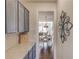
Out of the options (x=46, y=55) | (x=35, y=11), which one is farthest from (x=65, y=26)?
(x=46, y=55)

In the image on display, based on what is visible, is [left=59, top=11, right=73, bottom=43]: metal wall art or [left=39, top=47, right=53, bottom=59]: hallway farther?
[left=39, top=47, right=53, bottom=59]: hallway

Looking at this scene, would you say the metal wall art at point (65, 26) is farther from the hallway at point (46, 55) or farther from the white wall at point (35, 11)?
the hallway at point (46, 55)

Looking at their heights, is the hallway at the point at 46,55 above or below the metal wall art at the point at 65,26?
below

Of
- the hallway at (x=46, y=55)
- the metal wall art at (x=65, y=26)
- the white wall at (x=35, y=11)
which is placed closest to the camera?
the metal wall art at (x=65, y=26)

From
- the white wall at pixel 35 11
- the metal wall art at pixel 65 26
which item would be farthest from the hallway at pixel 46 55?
the metal wall art at pixel 65 26

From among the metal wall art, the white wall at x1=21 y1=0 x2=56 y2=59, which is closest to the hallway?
the white wall at x1=21 y1=0 x2=56 y2=59

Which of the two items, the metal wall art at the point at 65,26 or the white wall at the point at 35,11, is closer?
the metal wall art at the point at 65,26

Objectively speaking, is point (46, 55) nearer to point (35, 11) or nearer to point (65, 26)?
point (35, 11)

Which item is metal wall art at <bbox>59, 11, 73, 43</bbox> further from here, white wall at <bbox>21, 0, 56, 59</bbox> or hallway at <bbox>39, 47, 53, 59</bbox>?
hallway at <bbox>39, 47, 53, 59</bbox>

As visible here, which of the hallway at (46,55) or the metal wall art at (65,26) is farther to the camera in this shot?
the hallway at (46,55)

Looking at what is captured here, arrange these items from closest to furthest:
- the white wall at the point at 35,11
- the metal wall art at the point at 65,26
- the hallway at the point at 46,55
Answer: the metal wall art at the point at 65,26 < the white wall at the point at 35,11 < the hallway at the point at 46,55

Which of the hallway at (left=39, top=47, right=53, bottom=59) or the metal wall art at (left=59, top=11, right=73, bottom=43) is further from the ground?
the metal wall art at (left=59, top=11, right=73, bottom=43)

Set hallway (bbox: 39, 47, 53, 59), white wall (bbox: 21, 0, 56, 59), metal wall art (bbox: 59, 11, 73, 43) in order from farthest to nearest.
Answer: hallway (bbox: 39, 47, 53, 59), white wall (bbox: 21, 0, 56, 59), metal wall art (bbox: 59, 11, 73, 43)
